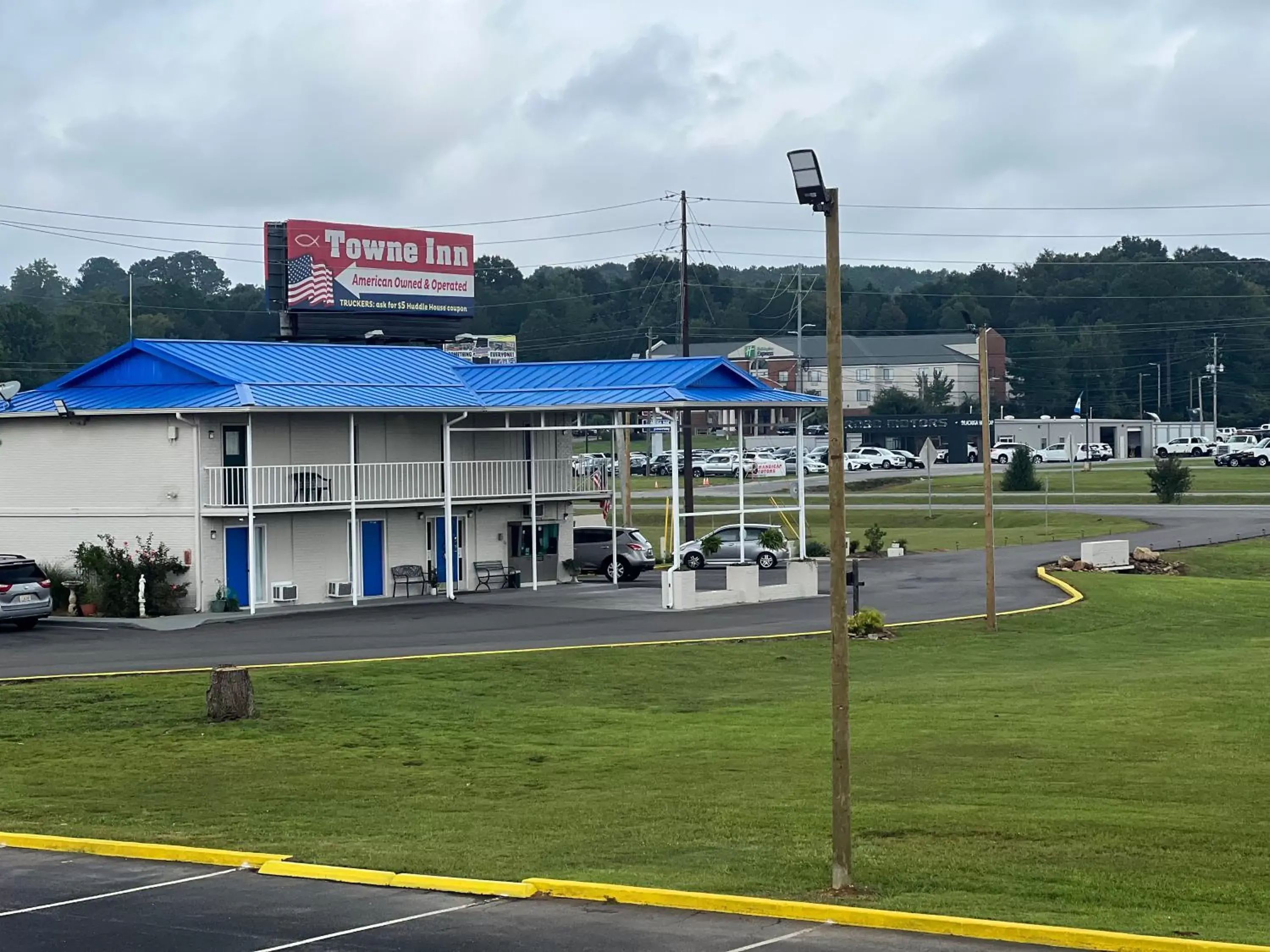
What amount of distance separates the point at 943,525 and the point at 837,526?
58.3 meters

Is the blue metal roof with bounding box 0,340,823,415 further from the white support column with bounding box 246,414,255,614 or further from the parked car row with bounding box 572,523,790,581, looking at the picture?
the parked car row with bounding box 572,523,790,581

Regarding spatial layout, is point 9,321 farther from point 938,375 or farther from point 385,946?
point 385,946

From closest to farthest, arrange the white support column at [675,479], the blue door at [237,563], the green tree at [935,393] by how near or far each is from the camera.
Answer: the white support column at [675,479]
the blue door at [237,563]
the green tree at [935,393]

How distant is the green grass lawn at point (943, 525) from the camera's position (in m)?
61.4

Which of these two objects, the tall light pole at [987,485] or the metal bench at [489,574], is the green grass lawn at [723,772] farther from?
the metal bench at [489,574]

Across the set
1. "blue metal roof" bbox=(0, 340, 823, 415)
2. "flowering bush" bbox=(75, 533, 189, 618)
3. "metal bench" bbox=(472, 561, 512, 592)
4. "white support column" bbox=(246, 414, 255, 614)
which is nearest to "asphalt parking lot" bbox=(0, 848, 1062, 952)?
"white support column" bbox=(246, 414, 255, 614)

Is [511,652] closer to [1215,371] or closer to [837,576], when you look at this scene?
[837,576]

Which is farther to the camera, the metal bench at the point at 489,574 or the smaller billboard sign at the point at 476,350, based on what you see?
the smaller billboard sign at the point at 476,350

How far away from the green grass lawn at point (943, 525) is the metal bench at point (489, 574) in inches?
584

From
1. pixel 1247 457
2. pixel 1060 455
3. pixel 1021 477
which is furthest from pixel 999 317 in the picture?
pixel 1021 477

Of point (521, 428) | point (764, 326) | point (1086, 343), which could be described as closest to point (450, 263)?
point (521, 428)

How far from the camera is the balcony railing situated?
40.8 m

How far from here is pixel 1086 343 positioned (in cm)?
15762

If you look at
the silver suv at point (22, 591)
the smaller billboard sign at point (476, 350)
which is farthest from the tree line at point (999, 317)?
the silver suv at point (22, 591)
